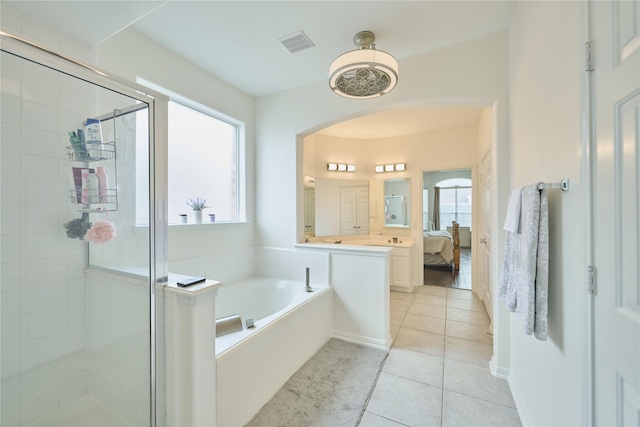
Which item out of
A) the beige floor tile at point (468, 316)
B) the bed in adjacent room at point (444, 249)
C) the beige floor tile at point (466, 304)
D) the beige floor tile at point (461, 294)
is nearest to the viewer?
the beige floor tile at point (468, 316)

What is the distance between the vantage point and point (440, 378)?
1949 mm

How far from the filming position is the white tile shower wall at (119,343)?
51.7 inches

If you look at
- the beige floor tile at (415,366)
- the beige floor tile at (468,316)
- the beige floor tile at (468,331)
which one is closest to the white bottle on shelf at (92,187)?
the beige floor tile at (415,366)

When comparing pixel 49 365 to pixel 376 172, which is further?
pixel 376 172

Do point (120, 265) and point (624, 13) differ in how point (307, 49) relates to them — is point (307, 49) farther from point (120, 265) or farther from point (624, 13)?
point (120, 265)

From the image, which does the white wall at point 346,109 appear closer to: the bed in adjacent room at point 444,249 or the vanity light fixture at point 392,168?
the vanity light fixture at point 392,168

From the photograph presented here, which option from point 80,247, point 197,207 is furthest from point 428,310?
point 80,247

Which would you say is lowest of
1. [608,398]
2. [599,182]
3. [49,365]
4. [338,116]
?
[49,365]

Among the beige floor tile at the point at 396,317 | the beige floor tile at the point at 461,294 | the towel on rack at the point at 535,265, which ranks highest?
the towel on rack at the point at 535,265

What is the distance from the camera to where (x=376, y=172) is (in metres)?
4.72

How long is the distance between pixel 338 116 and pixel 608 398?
100 inches

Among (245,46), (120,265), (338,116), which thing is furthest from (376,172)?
(120,265)

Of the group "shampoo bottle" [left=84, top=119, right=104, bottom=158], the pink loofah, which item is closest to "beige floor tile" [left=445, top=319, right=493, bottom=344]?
the pink loofah

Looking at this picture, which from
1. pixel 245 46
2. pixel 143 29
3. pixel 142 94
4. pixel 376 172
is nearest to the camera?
pixel 142 94
